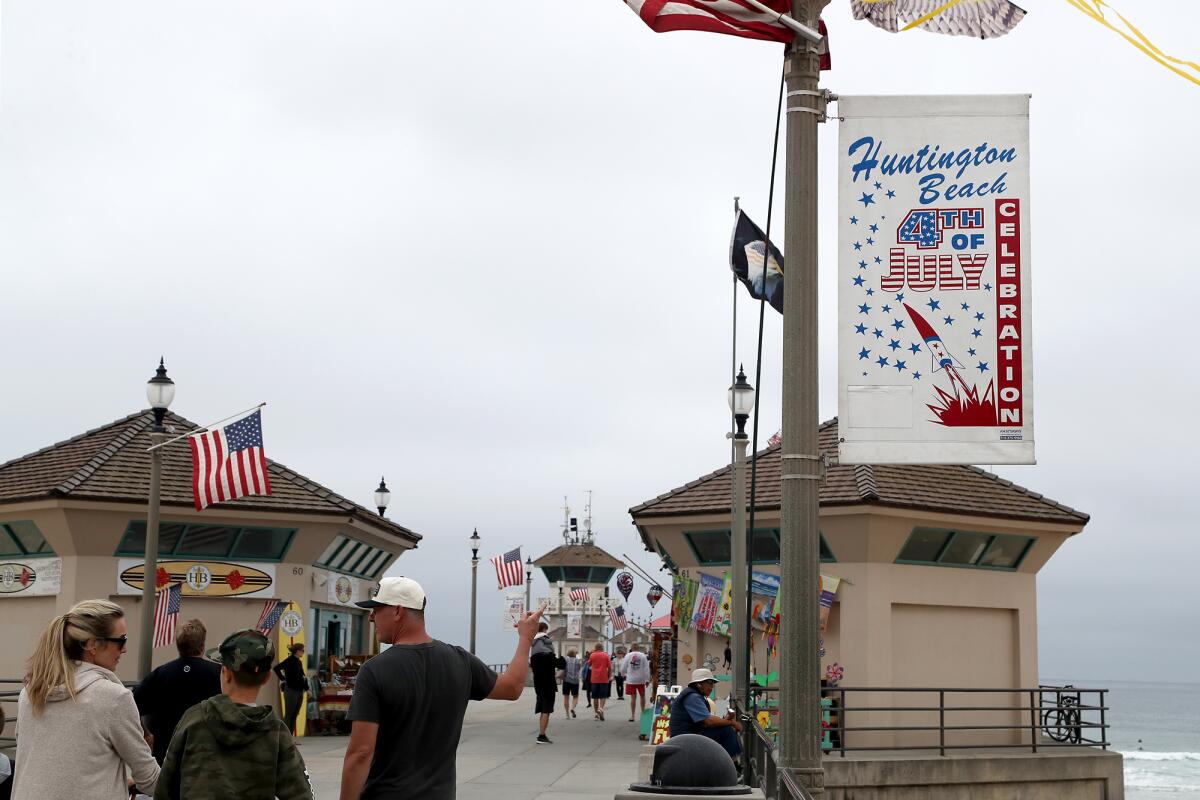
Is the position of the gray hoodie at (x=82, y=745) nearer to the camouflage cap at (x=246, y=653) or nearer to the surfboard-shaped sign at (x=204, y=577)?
the camouflage cap at (x=246, y=653)

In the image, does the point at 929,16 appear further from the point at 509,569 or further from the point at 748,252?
the point at 509,569

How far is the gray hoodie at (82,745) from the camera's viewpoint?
16.9ft

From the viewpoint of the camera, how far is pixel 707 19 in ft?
26.0

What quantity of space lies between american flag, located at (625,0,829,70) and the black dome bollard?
13.7 ft

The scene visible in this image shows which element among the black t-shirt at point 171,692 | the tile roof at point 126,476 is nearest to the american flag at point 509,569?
the tile roof at point 126,476

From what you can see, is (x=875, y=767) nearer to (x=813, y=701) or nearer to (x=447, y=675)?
(x=813, y=701)

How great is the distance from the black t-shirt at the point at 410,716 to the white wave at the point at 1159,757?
98.9 meters

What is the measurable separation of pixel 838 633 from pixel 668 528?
3.80 m

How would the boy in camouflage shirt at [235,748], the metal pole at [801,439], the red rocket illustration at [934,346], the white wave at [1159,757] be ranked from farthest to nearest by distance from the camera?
the white wave at [1159,757] → the red rocket illustration at [934,346] → the metal pole at [801,439] → the boy in camouflage shirt at [235,748]

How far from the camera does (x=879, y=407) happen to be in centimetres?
744

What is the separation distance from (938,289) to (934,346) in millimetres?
321

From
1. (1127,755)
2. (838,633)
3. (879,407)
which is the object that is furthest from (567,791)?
(1127,755)

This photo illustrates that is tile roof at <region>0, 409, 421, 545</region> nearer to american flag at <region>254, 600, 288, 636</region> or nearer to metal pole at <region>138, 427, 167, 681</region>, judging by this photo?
american flag at <region>254, 600, 288, 636</region>

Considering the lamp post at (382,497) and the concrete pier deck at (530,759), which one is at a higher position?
the lamp post at (382,497)
